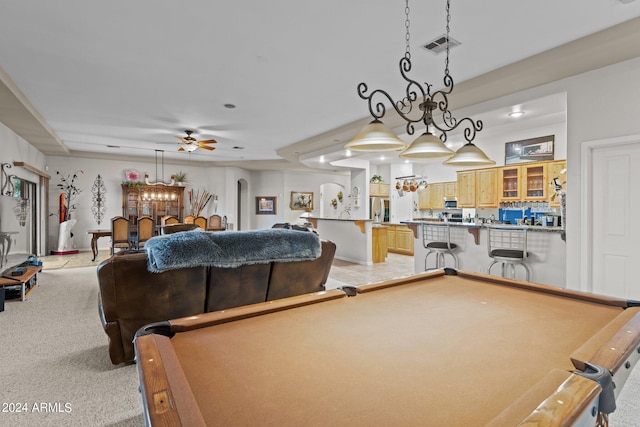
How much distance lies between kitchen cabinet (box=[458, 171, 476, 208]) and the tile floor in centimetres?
176

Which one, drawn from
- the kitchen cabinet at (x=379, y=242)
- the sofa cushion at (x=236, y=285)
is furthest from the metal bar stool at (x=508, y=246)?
the kitchen cabinet at (x=379, y=242)

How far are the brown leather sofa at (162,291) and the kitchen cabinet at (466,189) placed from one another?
544cm

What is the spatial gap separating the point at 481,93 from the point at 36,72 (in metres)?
4.93

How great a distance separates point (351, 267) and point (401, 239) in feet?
8.25

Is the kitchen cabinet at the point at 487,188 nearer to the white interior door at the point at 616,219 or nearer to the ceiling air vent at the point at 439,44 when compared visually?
the white interior door at the point at 616,219

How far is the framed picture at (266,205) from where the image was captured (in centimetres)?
1112

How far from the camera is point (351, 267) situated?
6504 millimetres

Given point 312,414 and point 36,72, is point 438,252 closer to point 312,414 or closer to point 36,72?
point 312,414

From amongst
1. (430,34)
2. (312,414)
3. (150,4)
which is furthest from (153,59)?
(312,414)

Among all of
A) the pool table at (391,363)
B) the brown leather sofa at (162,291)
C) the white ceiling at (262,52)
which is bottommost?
the brown leather sofa at (162,291)

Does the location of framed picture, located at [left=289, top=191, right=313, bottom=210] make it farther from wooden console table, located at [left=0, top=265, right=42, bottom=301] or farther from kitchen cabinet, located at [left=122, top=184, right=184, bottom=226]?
wooden console table, located at [left=0, top=265, right=42, bottom=301]

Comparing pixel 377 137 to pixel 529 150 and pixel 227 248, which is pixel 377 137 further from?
pixel 529 150

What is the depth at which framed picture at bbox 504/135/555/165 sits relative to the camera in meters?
5.74

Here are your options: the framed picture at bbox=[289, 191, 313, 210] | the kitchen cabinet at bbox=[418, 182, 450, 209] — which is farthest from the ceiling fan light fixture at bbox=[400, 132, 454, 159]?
the framed picture at bbox=[289, 191, 313, 210]
